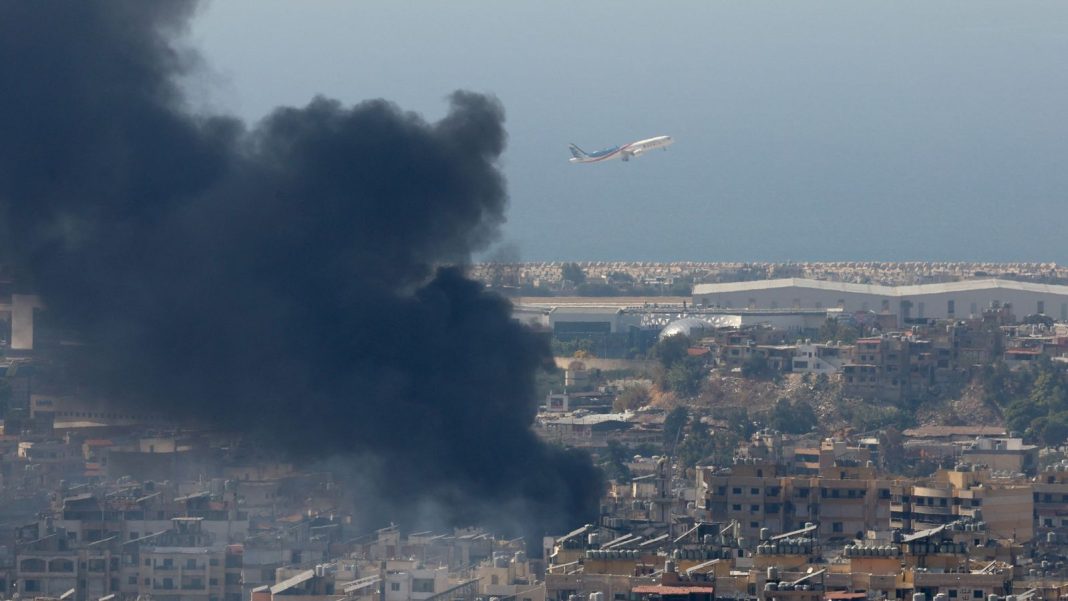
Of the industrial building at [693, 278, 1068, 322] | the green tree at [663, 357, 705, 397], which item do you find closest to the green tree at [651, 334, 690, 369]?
the green tree at [663, 357, 705, 397]

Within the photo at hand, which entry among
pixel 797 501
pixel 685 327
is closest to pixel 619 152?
pixel 685 327

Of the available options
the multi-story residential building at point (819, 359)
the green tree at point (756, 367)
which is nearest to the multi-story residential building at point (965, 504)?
the multi-story residential building at point (819, 359)

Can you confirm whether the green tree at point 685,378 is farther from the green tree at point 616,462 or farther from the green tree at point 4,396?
the green tree at point 4,396

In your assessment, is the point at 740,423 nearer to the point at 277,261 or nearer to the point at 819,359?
the point at 819,359

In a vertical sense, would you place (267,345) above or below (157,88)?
below

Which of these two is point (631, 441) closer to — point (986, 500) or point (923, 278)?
point (986, 500)

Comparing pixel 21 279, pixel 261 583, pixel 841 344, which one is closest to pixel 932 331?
pixel 841 344
